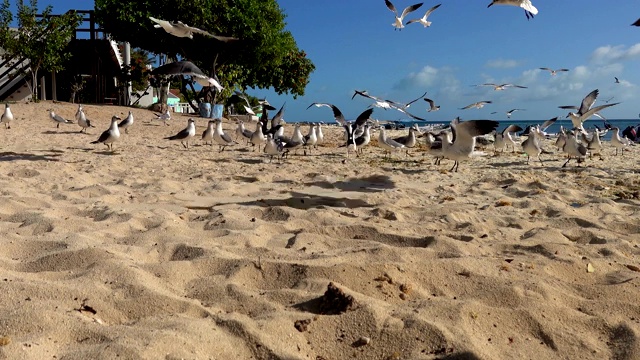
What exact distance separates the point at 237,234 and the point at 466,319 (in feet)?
6.66

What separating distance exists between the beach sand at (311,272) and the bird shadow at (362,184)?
0.30 m

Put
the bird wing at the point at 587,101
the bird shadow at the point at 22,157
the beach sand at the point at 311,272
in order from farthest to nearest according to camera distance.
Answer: the bird wing at the point at 587,101 → the bird shadow at the point at 22,157 → the beach sand at the point at 311,272

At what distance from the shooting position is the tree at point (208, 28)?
22719 millimetres

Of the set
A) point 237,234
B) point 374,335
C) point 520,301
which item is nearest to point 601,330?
point 520,301

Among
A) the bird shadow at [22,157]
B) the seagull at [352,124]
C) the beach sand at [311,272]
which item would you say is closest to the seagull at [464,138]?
the beach sand at [311,272]

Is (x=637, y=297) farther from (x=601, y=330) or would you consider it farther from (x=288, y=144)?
(x=288, y=144)

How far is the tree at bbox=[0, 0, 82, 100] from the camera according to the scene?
69.3 ft

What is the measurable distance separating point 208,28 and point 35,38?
670cm

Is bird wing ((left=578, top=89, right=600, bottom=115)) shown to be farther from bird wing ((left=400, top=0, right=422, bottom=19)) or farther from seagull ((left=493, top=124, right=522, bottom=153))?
bird wing ((left=400, top=0, right=422, bottom=19))

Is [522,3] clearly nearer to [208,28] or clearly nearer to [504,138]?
[504,138]

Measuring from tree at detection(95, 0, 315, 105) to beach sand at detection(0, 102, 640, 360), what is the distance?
17131 mm

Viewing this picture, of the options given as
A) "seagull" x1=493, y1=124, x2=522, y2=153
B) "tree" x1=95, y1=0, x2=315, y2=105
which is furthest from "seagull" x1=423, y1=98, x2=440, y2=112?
"tree" x1=95, y1=0, x2=315, y2=105

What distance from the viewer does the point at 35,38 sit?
842 inches

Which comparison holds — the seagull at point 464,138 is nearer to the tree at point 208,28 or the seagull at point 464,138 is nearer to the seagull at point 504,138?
the seagull at point 504,138
